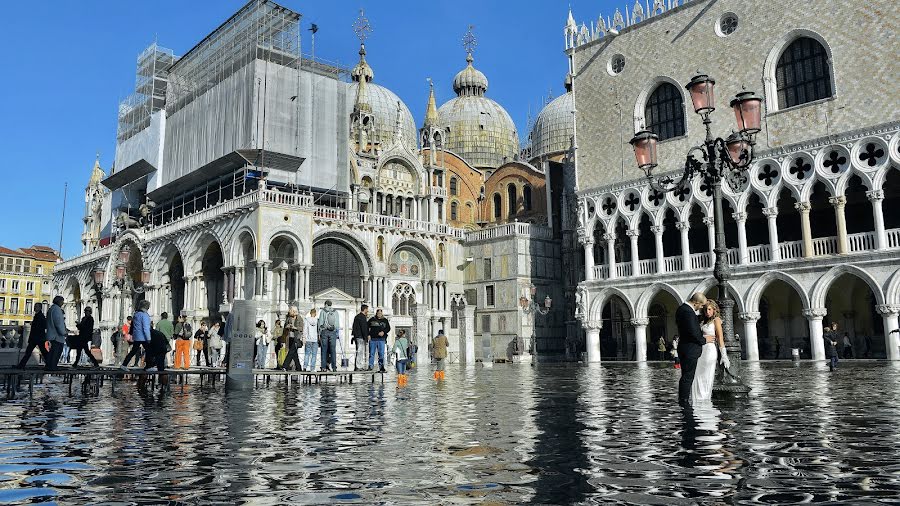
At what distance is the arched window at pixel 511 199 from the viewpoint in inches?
1761

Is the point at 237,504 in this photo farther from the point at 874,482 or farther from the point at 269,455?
the point at 874,482

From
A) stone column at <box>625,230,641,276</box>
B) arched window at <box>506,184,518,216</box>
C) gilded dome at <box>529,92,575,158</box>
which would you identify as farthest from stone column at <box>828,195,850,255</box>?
gilded dome at <box>529,92,575,158</box>

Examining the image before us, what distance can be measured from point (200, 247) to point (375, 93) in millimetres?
22388

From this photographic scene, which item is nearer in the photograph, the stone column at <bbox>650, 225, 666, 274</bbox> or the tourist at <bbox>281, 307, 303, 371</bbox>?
the tourist at <bbox>281, 307, 303, 371</bbox>

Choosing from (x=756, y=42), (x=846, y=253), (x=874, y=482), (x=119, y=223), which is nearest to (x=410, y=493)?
(x=874, y=482)

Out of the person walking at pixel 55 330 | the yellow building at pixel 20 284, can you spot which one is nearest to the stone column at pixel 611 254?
the person walking at pixel 55 330

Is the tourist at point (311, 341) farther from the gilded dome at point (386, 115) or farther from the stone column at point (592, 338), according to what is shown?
the gilded dome at point (386, 115)

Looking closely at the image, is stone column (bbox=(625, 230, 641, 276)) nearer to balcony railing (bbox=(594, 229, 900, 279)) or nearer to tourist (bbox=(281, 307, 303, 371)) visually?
balcony railing (bbox=(594, 229, 900, 279))

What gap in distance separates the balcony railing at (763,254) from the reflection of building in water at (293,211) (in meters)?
4.98

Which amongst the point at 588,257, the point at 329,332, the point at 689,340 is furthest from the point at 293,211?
the point at 689,340

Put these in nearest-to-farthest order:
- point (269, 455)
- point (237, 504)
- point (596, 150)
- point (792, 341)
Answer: point (237, 504) < point (269, 455) < point (792, 341) < point (596, 150)

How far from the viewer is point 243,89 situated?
3431 cm

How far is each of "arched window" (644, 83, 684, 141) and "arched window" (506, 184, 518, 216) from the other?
14.6m

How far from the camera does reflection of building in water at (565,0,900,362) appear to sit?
24219mm
